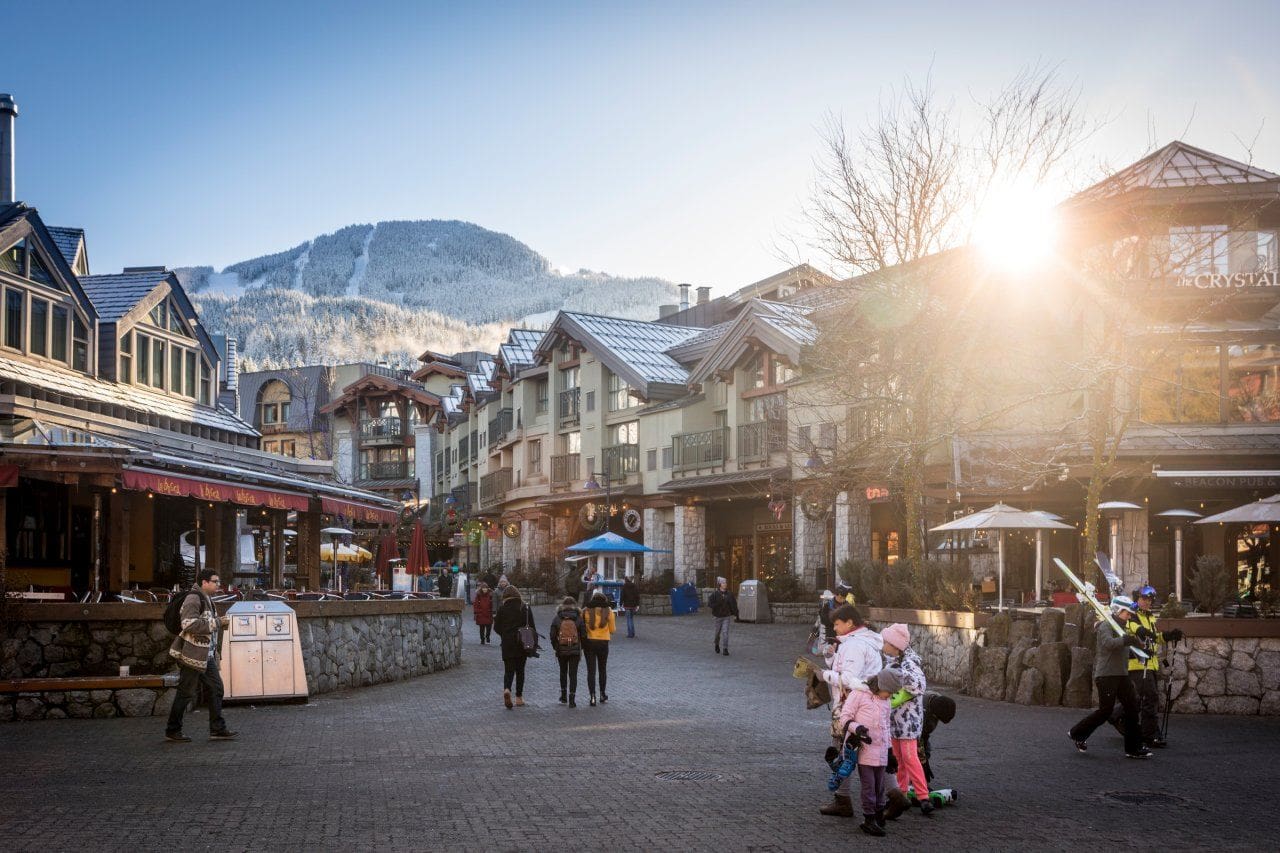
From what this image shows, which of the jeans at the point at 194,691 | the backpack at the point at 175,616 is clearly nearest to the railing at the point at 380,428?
the backpack at the point at 175,616

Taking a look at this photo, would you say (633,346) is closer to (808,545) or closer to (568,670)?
(808,545)

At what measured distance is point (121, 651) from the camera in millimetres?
17156

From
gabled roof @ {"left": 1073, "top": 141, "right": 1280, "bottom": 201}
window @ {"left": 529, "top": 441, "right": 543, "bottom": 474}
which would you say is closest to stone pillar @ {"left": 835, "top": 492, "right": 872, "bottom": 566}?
gabled roof @ {"left": 1073, "top": 141, "right": 1280, "bottom": 201}

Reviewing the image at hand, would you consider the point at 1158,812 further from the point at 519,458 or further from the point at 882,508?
the point at 519,458

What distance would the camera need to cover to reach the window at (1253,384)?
31.4 metres

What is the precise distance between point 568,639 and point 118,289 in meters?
17.5

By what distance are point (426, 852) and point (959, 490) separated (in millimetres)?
24986

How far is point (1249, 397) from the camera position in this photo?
31469 millimetres

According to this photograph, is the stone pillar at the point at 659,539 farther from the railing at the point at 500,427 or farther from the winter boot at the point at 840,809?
the winter boot at the point at 840,809

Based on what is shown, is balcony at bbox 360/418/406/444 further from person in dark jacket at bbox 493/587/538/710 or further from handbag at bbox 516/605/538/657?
handbag at bbox 516/605/538/657

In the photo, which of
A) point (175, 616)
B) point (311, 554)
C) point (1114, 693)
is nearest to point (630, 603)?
point (311, 554)

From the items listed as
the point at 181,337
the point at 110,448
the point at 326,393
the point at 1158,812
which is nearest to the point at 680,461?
the point at 181,337

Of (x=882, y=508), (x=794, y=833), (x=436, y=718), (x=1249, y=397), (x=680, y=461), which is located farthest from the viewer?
(x=680, y=461)

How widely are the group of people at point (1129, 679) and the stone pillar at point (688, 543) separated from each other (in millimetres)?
31793
